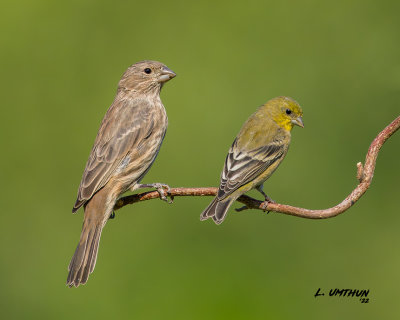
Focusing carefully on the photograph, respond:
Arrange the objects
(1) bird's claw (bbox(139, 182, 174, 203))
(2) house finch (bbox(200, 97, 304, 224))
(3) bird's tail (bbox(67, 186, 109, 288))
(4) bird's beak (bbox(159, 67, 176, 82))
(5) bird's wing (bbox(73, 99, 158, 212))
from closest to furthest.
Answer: (1) bird's claw (bbox(139, 182, 174, 203)), (3) bird's tail (bbox(67, 186, 109, 288)), (2) house finch (bbox(200, 97, 304, 224)), (5) bird's wing (bbox(73, 99, 158, 212)), (4) bird's beak (bbox(159, 67, 176, 82))

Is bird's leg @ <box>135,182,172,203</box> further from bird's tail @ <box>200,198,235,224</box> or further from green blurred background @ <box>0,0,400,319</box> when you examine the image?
green blurred background @ <box>0,0,400,319</box>

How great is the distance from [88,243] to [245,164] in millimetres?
1414

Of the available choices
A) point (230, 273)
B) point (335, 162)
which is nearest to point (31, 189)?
point (230, 273)

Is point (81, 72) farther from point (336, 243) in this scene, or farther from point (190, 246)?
point (336, 243)

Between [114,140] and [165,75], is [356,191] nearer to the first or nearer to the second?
[114,140]

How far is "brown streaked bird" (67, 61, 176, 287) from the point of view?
6422 millimetres

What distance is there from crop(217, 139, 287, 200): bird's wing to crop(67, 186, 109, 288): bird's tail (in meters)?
0.99

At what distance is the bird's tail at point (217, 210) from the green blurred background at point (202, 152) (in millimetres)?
1981

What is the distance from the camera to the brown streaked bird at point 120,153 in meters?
6.42

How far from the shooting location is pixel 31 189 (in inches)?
380

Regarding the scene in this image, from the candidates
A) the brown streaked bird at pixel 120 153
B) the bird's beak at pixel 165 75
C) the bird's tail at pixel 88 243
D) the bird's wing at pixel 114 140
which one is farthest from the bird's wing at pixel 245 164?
the bird's beak at pixel 165 75

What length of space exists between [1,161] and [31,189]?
2.28 feet

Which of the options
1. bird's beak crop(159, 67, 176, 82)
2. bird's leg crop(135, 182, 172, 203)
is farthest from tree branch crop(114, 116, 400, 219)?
bird's beak crop(159, 67, 176, 82)

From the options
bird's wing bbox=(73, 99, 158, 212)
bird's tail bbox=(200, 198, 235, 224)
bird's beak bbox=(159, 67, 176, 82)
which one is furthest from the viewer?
bird's beak bbox=(159, 67, 176, 82)
